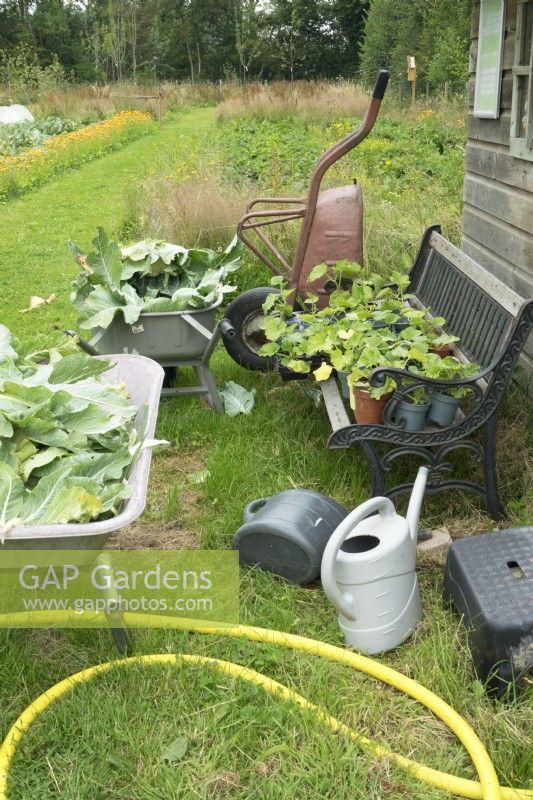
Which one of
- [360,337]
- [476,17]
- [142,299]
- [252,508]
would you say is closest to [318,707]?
[252,508]

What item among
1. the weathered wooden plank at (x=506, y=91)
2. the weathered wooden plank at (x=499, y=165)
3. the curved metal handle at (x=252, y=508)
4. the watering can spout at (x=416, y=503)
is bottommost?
the curved metal handle at (x=252, y=508)

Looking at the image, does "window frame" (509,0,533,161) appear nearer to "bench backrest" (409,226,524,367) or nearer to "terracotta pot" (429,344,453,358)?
"bench backrest" (409,226,524,367)

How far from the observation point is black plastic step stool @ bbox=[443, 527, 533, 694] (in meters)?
2.32

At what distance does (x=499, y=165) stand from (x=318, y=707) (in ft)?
10.6

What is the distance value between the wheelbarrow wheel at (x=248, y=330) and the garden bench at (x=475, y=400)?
1248 millimetres

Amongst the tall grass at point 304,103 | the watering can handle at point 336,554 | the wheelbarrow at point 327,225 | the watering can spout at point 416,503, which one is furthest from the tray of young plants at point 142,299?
the tall grass at point 304,103

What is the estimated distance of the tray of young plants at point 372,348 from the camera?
3219 millimetres

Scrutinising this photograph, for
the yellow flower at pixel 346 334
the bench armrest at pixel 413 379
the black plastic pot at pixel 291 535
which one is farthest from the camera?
the yellow flower at pixel 346 334

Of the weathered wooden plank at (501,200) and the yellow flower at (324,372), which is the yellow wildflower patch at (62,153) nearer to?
the weathered wooden plank at (501,200)

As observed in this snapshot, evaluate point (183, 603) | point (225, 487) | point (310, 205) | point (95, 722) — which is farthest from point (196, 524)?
point (310, 205)

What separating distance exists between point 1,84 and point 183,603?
32183 millimetres

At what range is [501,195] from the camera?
14.4 feet

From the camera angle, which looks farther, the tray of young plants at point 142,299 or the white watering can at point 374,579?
the tray of young plants at point 142,299

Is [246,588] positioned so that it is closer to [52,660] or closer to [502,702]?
[52,660]
